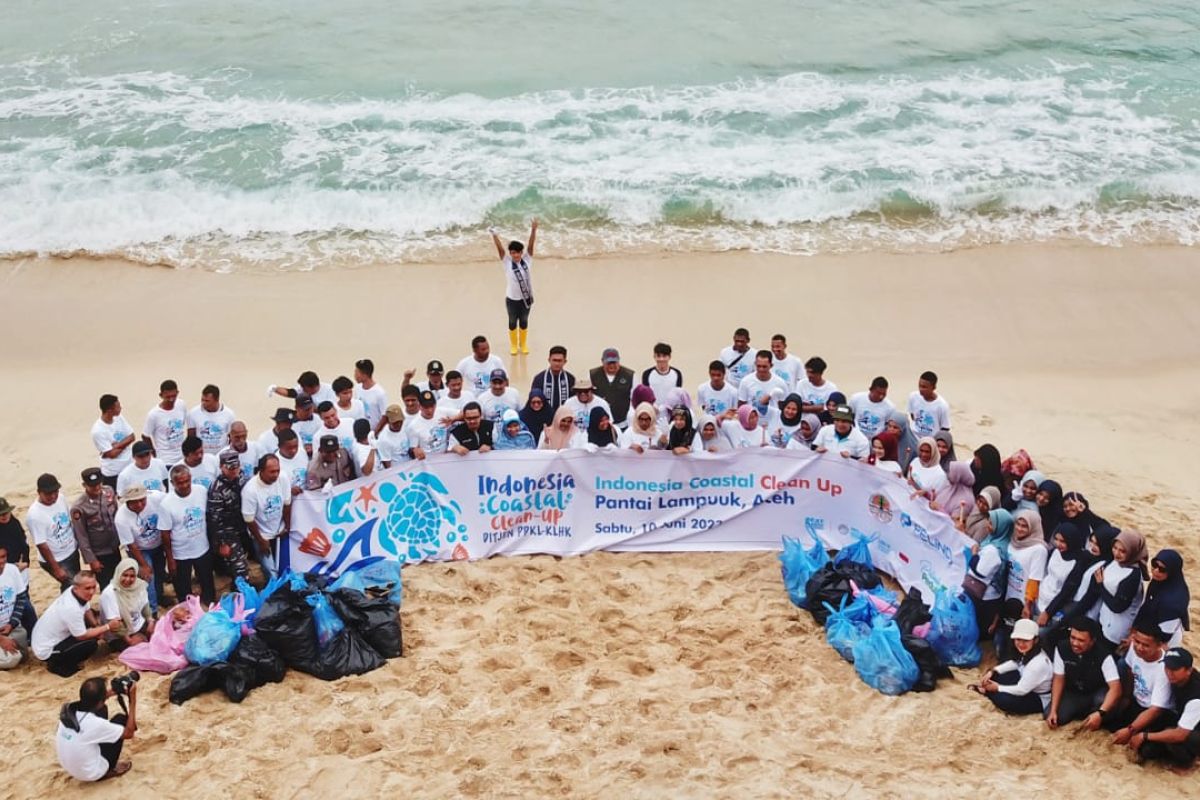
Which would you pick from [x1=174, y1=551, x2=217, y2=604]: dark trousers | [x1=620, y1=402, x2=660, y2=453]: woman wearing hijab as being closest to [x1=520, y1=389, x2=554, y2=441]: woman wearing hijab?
[x1=620, y1=402, x2=660, y2=453]: woman wearing hijab

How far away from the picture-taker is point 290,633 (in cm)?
777

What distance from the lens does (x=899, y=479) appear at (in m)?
8.97

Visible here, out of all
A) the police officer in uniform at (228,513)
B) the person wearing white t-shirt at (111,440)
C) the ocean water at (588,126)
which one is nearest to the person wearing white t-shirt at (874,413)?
the police officer in uniform at (228,513)

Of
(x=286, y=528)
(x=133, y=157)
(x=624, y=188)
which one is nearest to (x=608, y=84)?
(x=624, y=188)

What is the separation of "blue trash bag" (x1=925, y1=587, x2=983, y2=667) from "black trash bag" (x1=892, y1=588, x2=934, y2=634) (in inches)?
3.1

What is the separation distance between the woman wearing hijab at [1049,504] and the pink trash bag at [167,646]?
6.08 m

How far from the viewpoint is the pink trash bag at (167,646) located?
7789 mm

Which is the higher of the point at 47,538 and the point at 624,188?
the point at 624,188

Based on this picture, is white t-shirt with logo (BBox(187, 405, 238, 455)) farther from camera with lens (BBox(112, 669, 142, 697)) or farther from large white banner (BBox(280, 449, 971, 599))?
camera with lens (BBox(112, 669, 142, 697))

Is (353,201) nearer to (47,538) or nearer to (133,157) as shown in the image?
(133,157)

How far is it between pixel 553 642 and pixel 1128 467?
6492 millimetres

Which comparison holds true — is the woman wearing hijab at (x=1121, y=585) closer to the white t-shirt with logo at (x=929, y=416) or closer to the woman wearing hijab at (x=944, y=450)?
the woman wearing hijab at (x=944, y=450)

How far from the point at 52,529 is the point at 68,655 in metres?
0.94

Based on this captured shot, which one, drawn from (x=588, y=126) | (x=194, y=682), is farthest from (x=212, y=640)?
(x=588, y=126)
